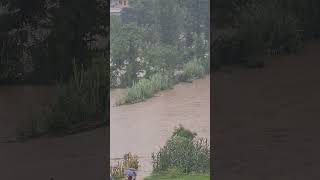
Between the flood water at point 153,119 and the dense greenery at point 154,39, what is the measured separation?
224 mm

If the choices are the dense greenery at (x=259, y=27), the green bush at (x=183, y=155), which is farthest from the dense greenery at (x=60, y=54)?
the dense greenery at (x=259, y=27)

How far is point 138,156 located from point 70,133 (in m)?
0.72

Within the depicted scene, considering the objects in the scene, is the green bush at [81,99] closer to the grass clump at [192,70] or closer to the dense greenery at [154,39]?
the dense greenery at [154,39]

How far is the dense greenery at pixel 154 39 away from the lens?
7770 millimetres

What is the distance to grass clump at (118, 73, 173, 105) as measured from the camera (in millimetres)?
7781

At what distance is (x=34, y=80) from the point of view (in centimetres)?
766

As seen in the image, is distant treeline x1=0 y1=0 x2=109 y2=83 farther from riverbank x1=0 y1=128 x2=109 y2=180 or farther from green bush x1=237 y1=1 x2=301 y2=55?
green bush x1=237 y1=1 x2=301 y2=55

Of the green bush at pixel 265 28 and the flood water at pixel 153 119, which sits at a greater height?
the green bush at pixel 265 28

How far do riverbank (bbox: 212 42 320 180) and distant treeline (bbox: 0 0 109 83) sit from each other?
1.32 metres

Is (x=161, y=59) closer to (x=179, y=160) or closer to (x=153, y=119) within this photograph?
(x=153, y=119)

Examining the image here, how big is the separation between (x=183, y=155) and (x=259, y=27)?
151 centimetres

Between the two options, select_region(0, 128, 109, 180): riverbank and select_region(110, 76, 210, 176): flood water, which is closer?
select_region(0, 128, 109, 180): riverbank

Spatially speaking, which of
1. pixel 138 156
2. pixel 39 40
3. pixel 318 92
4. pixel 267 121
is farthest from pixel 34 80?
pixel 318 92

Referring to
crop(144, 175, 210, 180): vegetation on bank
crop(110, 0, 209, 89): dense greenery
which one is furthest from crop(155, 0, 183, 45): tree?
crop(144, 175, 210, 180): vegetation on bank
